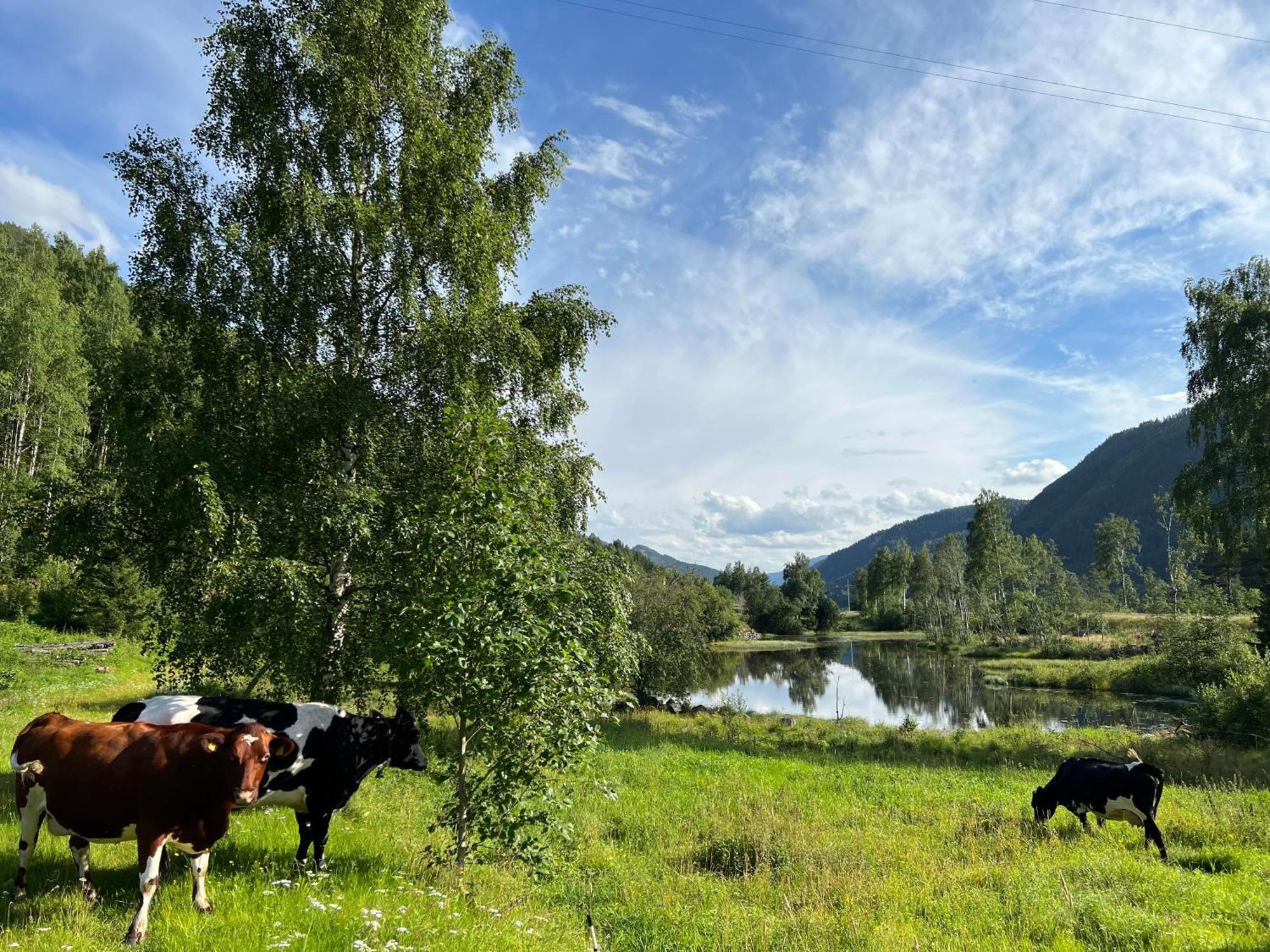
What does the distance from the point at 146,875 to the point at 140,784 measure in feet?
2.37

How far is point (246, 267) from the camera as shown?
12.0 metres

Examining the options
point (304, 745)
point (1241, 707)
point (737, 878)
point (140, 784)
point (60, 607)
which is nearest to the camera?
point (140, 784)

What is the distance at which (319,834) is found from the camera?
6.94 meters

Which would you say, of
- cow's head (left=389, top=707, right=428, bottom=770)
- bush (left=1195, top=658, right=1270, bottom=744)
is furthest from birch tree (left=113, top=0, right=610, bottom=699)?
bush (left=1195, top=658, right=1270, bottom=744)

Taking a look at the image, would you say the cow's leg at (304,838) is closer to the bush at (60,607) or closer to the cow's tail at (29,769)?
the cow's tail at (29,769)

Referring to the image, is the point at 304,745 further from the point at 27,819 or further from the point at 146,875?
the point at 27,819

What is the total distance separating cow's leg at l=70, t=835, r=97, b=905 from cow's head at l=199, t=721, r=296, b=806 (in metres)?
1.41

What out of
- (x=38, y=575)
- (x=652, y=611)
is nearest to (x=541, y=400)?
(x=652, y=611)

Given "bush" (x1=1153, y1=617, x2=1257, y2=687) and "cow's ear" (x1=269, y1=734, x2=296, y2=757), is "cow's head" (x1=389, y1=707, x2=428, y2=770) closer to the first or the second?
"cow's ear" (x1=269, y1=734, x2=296, y2=757)

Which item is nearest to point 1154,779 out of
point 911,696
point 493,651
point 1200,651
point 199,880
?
point 493,651

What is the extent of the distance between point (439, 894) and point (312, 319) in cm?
1065

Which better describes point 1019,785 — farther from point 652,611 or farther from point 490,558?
point 652,611

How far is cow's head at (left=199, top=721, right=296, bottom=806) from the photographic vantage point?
5.41m

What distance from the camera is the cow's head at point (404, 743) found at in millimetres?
7906
